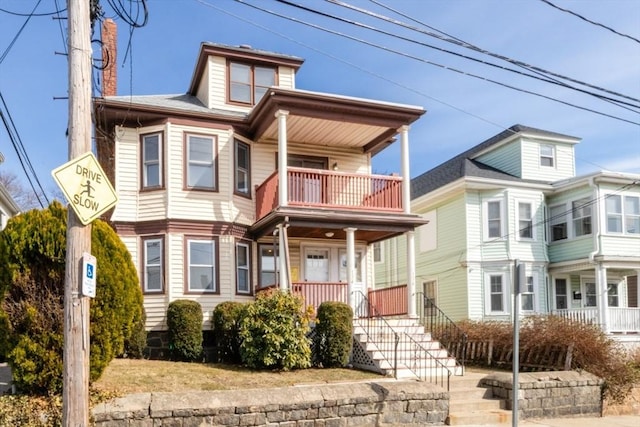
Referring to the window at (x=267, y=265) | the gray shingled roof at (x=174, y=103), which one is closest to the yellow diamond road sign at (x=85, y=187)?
the gray shingled roof at (x=174, y=103)

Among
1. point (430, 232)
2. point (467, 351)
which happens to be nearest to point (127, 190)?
point (467, 351)

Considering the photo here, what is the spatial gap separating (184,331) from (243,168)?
193 inches

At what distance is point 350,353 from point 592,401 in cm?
503

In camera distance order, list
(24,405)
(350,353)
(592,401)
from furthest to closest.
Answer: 1. (350,353)
2. (592,401)
3. (24,405)

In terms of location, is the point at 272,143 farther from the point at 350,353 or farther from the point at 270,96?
the point at 350,353

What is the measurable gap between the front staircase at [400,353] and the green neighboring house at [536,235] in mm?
9017

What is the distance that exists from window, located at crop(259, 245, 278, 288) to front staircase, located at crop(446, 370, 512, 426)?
6450mm

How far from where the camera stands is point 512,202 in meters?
23.9

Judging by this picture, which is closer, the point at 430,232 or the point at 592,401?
the point at 592,401

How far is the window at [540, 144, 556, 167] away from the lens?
25469mm

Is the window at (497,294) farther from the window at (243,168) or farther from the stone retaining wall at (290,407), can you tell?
the stone retaining wall at (290,407)

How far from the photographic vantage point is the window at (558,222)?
2422cm

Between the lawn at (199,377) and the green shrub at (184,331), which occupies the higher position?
the green shrub at (184,331)

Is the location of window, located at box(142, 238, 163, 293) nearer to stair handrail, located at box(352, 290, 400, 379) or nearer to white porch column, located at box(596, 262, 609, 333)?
stair handrail, located at box(352, 290, 400, 379)
